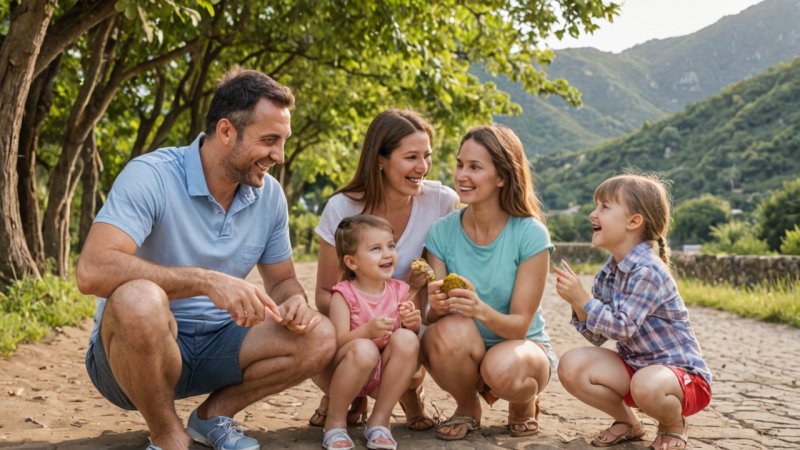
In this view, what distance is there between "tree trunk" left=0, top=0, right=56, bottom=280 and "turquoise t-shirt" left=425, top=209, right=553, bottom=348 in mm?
4872

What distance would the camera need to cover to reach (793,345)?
9.07 meters

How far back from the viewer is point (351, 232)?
4.27 metres

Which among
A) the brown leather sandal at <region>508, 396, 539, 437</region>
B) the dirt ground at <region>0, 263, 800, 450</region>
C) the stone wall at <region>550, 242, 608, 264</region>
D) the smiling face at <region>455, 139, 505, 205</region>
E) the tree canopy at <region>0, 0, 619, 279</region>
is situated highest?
the tree canopy at <region>0, 0, 619, 279</region>

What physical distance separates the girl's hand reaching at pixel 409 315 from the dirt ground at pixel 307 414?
0.58 metres

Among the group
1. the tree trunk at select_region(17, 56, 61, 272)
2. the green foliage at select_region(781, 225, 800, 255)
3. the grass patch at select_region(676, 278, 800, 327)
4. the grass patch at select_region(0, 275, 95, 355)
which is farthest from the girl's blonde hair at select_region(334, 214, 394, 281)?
the green foliage at select_region(781, 225, 800, 255)

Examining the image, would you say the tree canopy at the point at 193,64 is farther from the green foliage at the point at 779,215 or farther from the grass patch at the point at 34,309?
the green foliage at the point at 779,215

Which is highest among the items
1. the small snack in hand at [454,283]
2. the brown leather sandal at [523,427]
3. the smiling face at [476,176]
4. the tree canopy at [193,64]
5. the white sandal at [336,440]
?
the tree canopy at [193,64]

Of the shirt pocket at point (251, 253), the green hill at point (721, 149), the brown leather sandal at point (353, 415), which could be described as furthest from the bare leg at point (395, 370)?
the green hill at point (721, 149)

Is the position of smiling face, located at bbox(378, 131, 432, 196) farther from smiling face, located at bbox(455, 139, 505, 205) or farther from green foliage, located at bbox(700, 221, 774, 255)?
green foliage, located at bbox(700, 221, 774, 255)

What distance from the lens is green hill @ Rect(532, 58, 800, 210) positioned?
4294cm

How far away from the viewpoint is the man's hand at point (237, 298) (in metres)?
3.45

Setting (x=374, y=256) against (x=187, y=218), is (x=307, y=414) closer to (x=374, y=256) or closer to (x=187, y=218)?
(x=374, y=256)

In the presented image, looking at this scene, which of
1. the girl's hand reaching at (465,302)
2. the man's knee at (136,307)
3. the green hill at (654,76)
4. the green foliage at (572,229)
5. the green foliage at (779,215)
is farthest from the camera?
the green hill at (654,76)

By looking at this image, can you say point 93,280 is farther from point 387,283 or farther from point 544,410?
point 544,410
